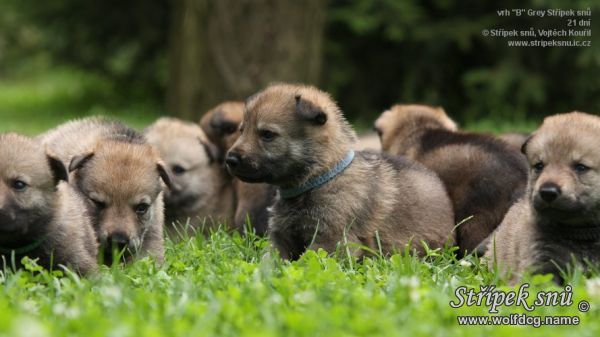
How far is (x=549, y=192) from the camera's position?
16.0 feet

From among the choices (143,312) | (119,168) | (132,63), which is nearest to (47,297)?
(143,312)

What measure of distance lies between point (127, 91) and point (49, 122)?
2992 millimetres

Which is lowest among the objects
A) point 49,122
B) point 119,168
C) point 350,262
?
point 49,122

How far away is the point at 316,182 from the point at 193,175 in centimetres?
227

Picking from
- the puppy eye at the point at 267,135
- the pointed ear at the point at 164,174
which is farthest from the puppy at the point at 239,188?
the puppy eye at the point at 267,135

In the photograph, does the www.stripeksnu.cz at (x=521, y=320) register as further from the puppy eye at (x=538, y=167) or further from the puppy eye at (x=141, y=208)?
the puppy eye at (x=141, y=208)

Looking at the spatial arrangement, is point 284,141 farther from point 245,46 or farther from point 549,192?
point 245,46

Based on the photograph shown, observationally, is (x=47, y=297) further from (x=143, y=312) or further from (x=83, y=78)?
(x=83, y=78)

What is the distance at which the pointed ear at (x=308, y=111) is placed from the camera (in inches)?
229

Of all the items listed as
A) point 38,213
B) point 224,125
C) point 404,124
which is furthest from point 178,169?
point 38,213

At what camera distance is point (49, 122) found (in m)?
15.7

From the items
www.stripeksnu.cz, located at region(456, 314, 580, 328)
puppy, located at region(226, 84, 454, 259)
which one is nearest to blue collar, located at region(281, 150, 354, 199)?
puppy, located at region(226, 84, 454, 259)

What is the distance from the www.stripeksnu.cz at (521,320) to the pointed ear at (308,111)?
6.91ft

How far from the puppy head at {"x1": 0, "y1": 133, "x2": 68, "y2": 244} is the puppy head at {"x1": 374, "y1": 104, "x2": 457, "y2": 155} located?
3.37m
